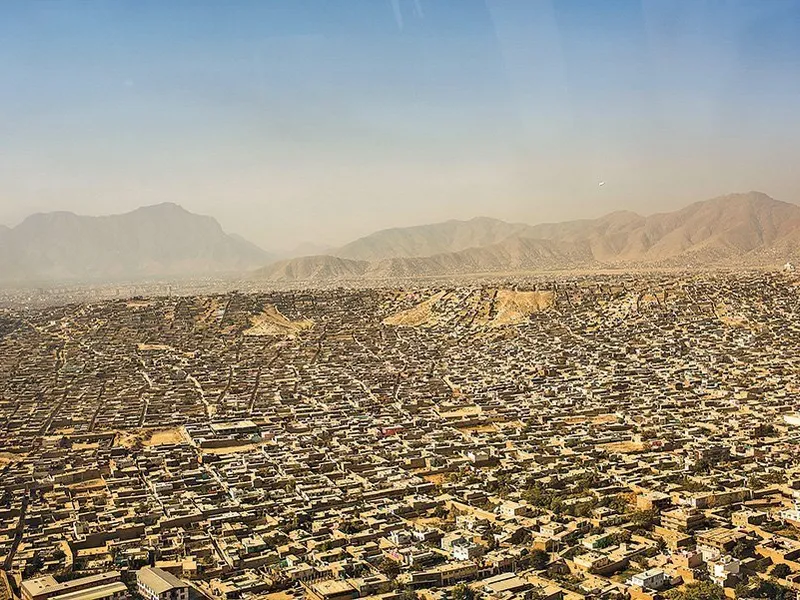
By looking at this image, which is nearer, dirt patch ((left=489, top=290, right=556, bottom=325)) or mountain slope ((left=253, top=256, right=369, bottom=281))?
dirt patch ((left=489, top=290, right=556, bottom=325))

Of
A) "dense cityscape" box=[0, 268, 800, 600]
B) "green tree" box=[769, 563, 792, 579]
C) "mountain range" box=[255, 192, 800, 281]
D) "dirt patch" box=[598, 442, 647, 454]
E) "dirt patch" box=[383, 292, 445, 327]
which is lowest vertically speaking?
"green tree" box=[769, 563, 792, 579]

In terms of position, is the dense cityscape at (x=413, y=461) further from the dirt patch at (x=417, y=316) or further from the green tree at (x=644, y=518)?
the dirt patch at (x=417, y=316)

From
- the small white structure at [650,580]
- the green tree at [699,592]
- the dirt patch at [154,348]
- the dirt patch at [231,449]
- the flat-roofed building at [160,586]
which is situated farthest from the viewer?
the dirt patch at [154,348]

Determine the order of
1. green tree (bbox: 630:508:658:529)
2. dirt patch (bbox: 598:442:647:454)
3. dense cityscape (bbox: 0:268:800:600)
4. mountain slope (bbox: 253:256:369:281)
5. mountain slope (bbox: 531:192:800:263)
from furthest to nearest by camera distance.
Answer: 1. mountain slope (bbox: 253:256:369:281)
2. mountain slope (bbox: 531:192:800:263)
3. dirt patch (bbox: 598:442:647:454)
4. green tree (bbox: 630:508:658:529)
5. dense cityscape (bbox: 0:268:800:600)

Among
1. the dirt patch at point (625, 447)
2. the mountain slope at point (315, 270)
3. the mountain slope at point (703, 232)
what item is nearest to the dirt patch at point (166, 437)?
the dirt patch at point (625, 447)

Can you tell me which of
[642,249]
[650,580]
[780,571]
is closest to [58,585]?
[650,580]

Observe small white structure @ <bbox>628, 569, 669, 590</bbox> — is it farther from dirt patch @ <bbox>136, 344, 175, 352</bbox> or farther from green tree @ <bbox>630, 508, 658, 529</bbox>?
dirt patch @ <bbox>136, 344, 175, 352</bbox>

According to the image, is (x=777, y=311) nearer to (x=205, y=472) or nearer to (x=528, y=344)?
(x=528, y=344)

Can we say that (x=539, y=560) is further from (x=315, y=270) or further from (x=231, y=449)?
(x=315, y=270)

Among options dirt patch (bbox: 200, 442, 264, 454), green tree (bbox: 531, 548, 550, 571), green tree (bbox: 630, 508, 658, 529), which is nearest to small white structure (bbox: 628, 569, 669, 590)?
green tree (bbox: 531, 548, 550, 571)
